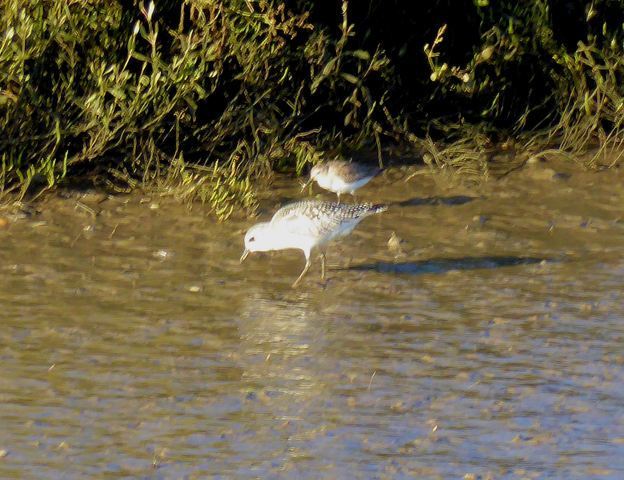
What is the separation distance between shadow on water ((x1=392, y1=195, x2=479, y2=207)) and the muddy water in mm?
25

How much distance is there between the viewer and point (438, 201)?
1031cm

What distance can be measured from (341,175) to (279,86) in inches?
42.9

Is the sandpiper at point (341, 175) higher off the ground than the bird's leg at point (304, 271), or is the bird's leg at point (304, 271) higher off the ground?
the sandpiper at point (341, 175)

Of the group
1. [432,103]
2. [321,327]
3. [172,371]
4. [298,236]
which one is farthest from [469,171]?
[172,371]

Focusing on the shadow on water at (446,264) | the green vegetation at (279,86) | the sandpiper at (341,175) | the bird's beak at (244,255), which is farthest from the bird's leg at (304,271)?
the sandpiper at (341,175)

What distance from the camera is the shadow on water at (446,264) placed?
880cm

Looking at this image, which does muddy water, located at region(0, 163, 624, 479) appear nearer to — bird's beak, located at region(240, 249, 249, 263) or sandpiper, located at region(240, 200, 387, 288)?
bird's beak, located at region(240, 249, 249, 263)

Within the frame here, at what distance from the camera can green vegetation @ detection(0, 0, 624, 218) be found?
376 inches

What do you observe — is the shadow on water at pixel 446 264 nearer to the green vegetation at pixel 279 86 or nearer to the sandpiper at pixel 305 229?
the sandpiper at pixel 305 229

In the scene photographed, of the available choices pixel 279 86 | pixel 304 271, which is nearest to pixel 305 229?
pixel 304 271

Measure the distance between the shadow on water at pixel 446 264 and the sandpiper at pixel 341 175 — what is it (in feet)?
4.26

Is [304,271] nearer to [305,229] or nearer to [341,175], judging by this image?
[305,229]

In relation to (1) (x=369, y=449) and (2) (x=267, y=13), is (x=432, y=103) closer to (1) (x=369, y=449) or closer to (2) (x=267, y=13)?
(2) (x=267, y=13)

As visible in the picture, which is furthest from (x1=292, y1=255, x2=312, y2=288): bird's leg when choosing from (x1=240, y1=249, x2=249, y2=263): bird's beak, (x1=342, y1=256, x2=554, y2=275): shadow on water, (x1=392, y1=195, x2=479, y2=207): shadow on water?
(x1=392, y1=195, x2=479, y2=207): shadow on water
